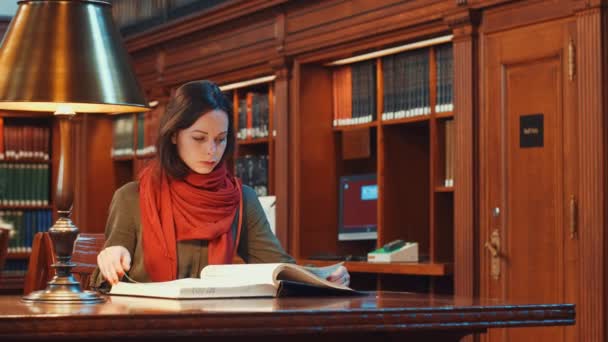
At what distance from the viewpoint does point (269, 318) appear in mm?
1857

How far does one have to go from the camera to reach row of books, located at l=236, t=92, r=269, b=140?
6586mm

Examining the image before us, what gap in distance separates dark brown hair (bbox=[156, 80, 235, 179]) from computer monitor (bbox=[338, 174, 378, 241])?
2983 mm

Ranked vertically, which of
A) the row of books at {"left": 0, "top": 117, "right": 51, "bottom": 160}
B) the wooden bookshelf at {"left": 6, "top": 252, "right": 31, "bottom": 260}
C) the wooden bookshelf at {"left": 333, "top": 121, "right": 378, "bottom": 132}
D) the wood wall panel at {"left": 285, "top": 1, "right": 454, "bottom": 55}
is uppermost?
the wood wall panel at {"left": 285, "top": 1, "right": 454, "bottom": 55}

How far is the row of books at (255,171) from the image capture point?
6.57 metres

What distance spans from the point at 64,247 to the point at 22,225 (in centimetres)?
684

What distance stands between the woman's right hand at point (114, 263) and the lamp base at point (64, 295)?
0.47 feet

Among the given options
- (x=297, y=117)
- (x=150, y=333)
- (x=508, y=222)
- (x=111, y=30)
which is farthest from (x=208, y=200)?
(x=297, y=117)

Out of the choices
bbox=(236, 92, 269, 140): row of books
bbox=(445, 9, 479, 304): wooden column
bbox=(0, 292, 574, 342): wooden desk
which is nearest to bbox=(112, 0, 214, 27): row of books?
bbox=(236, 92, 269, 140): row of books

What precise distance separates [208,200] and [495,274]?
2.22 metres

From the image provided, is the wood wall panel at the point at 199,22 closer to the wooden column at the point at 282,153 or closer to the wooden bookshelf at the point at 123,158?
the wooden column at the point at 282,153

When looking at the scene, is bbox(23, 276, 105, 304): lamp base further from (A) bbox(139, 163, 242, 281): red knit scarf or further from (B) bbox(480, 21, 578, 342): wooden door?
(B) bbox(480, 21, 578, 342): wooden door

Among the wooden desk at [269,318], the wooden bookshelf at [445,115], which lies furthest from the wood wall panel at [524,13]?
the wooden desk at [269,318]

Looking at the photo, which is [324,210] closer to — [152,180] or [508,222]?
[508,222]

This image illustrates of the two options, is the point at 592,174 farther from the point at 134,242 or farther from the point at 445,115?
the point at 134,242
